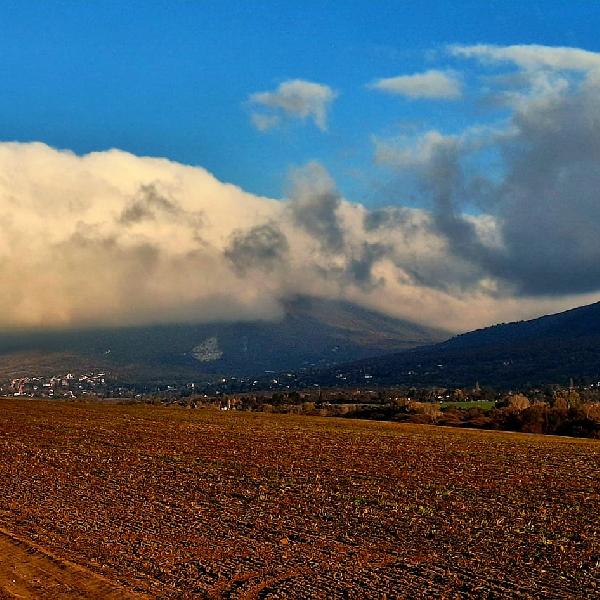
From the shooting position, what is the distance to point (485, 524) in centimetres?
2378

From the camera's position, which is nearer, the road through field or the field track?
the road through field

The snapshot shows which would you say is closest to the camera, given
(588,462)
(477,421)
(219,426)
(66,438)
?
(588,462)

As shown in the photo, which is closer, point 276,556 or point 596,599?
point 596,599

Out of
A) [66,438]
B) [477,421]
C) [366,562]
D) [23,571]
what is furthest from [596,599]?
[477,421]

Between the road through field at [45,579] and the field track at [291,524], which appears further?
the field track at [291,524]

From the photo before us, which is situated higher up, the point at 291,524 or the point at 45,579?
the point at 45,579

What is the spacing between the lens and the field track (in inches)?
679

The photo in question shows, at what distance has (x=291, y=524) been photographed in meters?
23.3

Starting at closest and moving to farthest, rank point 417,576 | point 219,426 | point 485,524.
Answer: point 417,576 < point 485,524 < point 219,426

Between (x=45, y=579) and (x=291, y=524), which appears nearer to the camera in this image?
(x=45, y=579)

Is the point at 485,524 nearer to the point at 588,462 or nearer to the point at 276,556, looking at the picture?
the point at 276,556

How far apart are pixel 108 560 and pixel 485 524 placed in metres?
11.2

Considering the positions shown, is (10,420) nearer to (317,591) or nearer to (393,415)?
(393,415)

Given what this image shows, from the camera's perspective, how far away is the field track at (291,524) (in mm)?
17250
